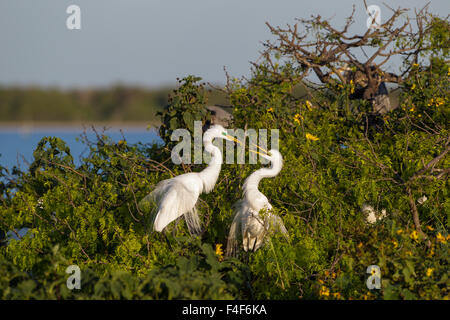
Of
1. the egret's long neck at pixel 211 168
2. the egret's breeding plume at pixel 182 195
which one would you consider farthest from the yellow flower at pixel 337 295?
the egret's long neck at pixel 211 168

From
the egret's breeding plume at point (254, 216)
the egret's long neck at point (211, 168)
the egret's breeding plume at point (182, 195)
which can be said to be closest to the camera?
the egret's breeding plume at point (254, 216)

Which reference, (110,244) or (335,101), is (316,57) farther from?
(110,244)

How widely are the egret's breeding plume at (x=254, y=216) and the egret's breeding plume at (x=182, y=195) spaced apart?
357mm

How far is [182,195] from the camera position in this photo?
17.5 ft

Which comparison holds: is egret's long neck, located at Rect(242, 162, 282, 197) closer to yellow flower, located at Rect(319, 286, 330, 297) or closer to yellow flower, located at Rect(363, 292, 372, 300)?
yellow flower, located at Rect(319, 286, 330, 297)

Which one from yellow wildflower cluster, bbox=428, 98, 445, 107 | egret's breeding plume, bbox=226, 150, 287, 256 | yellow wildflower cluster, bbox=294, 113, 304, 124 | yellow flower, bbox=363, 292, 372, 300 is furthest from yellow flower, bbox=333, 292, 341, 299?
yellow wildflower cluster, bbox=428, 98, 445, 107

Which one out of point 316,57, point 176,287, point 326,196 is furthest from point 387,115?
point 176,287

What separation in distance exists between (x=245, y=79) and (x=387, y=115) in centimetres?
159

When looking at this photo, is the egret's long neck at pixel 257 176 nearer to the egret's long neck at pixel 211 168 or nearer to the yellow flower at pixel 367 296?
the egret's long neck at pixel 211 168

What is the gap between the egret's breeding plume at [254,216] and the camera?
5086 millimetres

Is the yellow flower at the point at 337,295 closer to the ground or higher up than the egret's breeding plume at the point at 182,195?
closer to the ground

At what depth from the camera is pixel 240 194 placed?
5789 mm

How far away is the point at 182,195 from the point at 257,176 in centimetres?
70

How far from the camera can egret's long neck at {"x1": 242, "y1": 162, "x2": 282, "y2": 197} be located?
→ 5.34 meters
